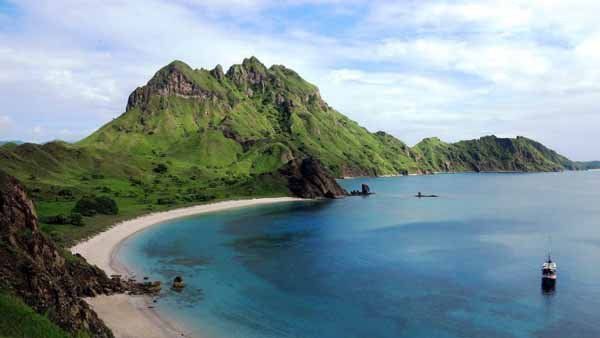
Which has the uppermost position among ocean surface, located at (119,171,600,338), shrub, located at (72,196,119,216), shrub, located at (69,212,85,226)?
shrub, located at (72,196,119,216)

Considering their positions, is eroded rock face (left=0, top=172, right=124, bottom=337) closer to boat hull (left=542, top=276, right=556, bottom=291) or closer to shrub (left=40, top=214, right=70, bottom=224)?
shrub (left=40, top=214, right=70, bottom=224)

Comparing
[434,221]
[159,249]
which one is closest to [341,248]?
[159,249]

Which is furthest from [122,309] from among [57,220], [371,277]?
[57,220]

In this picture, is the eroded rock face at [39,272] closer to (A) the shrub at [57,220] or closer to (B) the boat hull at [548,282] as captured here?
(A) the shrub at [57,220]

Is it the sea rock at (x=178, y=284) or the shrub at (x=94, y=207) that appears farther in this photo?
the shrub at (x=94, y=207)

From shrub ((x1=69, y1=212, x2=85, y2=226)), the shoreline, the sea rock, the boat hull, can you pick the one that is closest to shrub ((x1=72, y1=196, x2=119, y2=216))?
shrub ((x1=69, y1=212, x2=85, y2=226))

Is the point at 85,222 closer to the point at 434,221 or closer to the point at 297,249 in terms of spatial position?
the point at 297,249

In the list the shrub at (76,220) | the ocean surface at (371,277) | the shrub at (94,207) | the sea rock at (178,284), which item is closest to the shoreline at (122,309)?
the ocean surface at (371,277)
